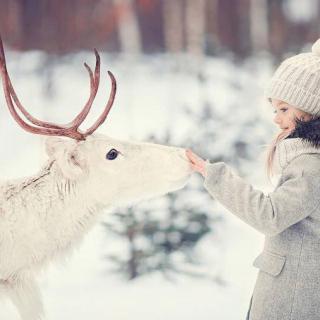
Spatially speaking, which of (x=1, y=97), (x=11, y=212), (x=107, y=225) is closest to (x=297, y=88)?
(x=11, y=212)

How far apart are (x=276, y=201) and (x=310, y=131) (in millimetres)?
277

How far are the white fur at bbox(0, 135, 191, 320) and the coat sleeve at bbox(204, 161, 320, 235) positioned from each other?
1.46ft

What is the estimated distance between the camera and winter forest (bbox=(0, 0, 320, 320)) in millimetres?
4754

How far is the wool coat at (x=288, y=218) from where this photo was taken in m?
2.37

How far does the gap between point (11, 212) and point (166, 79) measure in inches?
276

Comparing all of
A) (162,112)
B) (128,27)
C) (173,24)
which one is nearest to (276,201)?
(162,112)

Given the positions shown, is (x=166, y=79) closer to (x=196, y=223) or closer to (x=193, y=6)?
(x=193, y=6)

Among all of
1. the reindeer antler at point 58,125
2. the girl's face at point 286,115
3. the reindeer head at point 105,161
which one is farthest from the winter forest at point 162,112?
the girl's face at point 286,115

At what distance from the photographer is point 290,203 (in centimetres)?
236

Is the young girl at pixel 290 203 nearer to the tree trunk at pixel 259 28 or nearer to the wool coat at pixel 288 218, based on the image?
the wool coat at pixel 288 218

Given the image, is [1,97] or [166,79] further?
[166,79]

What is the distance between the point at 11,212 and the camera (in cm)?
286

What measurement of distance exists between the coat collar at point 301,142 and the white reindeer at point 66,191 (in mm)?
481

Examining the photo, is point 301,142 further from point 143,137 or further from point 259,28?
point 259,28
